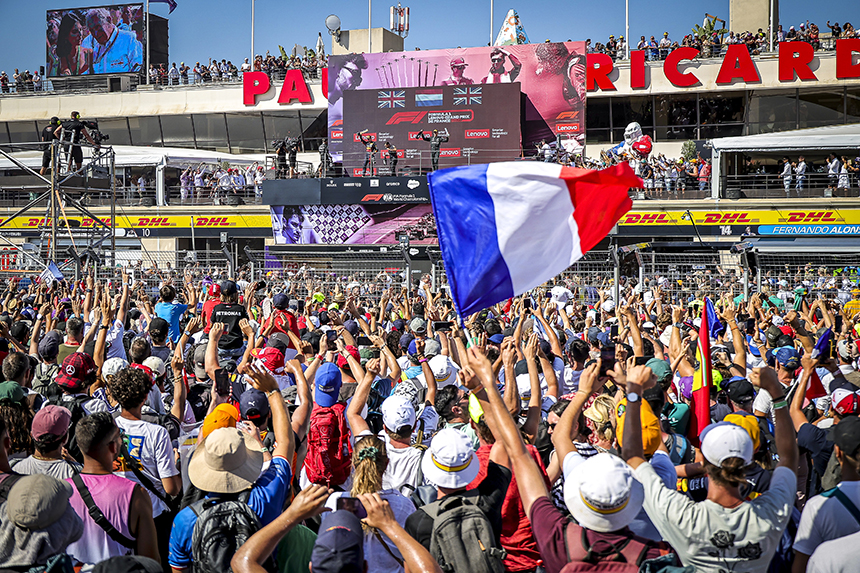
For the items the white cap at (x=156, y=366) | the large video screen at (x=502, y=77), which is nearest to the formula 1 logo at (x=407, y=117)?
the large video screen at (x=502, y=77)

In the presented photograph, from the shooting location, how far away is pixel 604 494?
2875 millimetres

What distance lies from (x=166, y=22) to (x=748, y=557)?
4718 centimetres

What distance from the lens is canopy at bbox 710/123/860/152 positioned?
95.9 ft

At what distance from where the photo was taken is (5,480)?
3.62m

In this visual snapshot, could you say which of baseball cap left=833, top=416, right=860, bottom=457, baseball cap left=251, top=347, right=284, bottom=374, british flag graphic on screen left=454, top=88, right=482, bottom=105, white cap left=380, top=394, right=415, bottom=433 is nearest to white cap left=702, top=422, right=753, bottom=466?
baseball cap left=833, top=416, right=860, bottom=457

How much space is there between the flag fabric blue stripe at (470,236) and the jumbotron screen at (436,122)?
25.6 metres

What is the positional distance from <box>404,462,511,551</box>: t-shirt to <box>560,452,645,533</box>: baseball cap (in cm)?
67

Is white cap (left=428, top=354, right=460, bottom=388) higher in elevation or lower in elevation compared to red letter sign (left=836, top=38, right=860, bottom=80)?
lower

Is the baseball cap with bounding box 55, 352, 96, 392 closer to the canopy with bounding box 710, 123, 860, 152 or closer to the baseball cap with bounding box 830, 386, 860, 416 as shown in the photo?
the baseball cap with bounding box 830, 386, 860, 416

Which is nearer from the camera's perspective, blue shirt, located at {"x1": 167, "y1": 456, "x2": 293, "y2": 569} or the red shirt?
blue shirt, located at {"x1": 167, "y1": 456, "x2": 293, "y2": 569}

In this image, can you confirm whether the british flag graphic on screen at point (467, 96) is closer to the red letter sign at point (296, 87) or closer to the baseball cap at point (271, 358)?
the red letter sign at point (296, 87)

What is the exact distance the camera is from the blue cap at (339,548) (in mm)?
3041

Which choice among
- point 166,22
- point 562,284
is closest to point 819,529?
point 562,284

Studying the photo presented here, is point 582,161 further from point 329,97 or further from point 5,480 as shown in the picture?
point 5,480
